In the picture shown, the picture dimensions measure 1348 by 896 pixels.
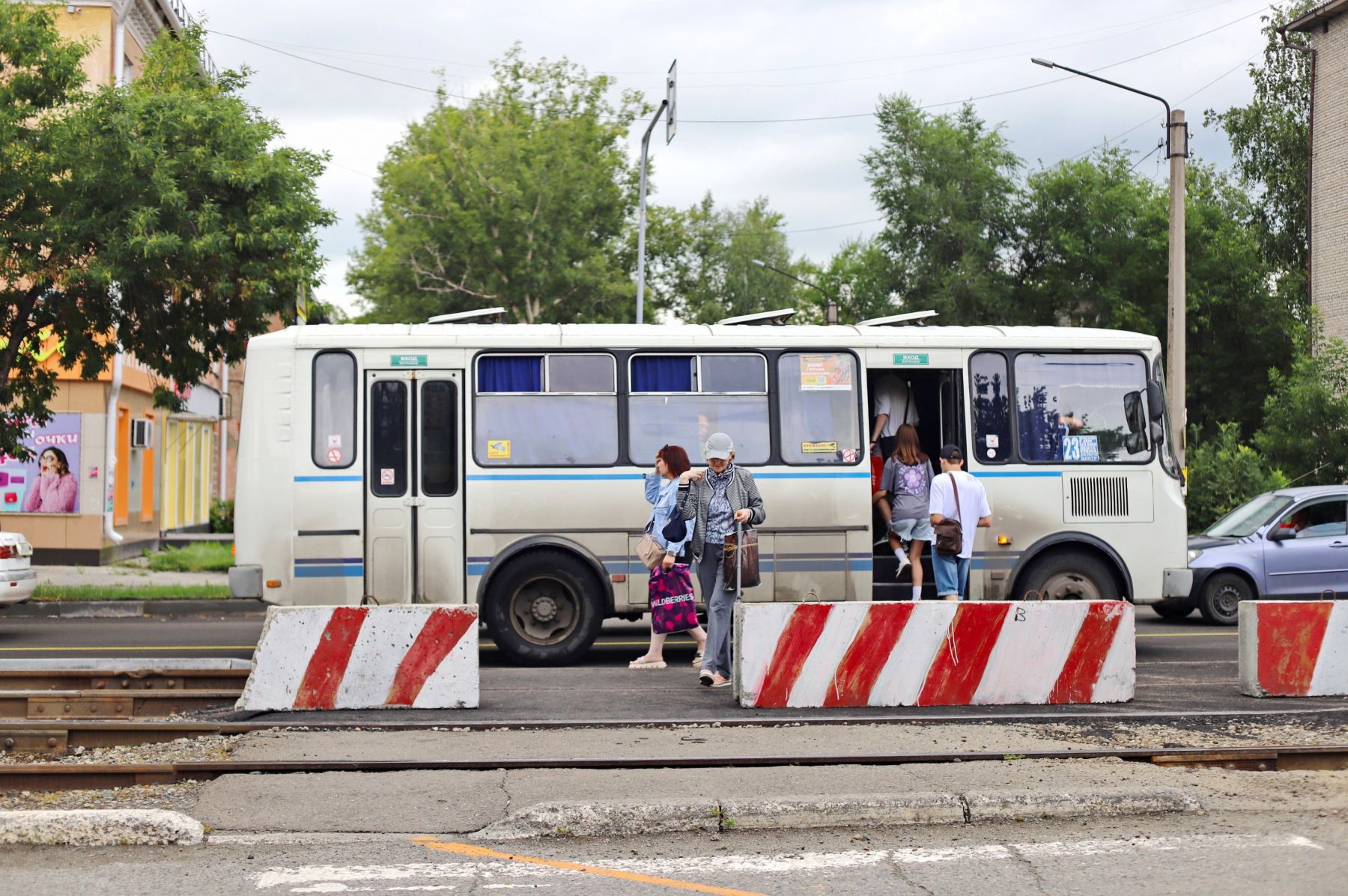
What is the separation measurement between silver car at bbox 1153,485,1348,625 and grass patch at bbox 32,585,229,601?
12.3m

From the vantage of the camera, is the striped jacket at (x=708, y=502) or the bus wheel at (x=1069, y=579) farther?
the bus wheel at (x=1069, y=579)

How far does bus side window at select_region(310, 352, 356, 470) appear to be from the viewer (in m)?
12.1

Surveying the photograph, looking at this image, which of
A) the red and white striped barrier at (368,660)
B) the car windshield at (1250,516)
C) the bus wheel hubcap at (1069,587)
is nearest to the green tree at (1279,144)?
the car windshield at (1250,516)

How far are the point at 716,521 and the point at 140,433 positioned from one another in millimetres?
22400

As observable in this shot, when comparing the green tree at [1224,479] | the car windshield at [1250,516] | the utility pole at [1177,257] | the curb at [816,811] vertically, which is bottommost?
the curb at [816,811]

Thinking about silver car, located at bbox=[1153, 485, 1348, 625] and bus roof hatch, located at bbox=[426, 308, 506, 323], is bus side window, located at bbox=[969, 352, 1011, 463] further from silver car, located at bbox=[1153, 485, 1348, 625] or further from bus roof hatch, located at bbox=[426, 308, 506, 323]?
silver car, located at bbox=[1153, 485, 1348, 625]

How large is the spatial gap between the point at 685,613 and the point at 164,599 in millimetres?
10285

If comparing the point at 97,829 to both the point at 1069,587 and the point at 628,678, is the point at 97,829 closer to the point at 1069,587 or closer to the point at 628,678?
the point at 628,678

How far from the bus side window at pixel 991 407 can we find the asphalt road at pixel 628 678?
2.24 metres

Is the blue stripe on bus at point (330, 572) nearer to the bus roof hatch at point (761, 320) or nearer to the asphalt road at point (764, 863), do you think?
the bus roof hatch at point (761, 320)

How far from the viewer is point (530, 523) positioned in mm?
12125

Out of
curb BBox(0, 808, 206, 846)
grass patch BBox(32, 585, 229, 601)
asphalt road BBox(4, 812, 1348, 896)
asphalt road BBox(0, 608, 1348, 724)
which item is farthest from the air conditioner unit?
asphalt road BBox(4, 812, 1348, 896)

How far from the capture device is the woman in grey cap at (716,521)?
10.4 m

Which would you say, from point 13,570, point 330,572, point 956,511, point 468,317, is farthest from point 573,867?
point 13,570
